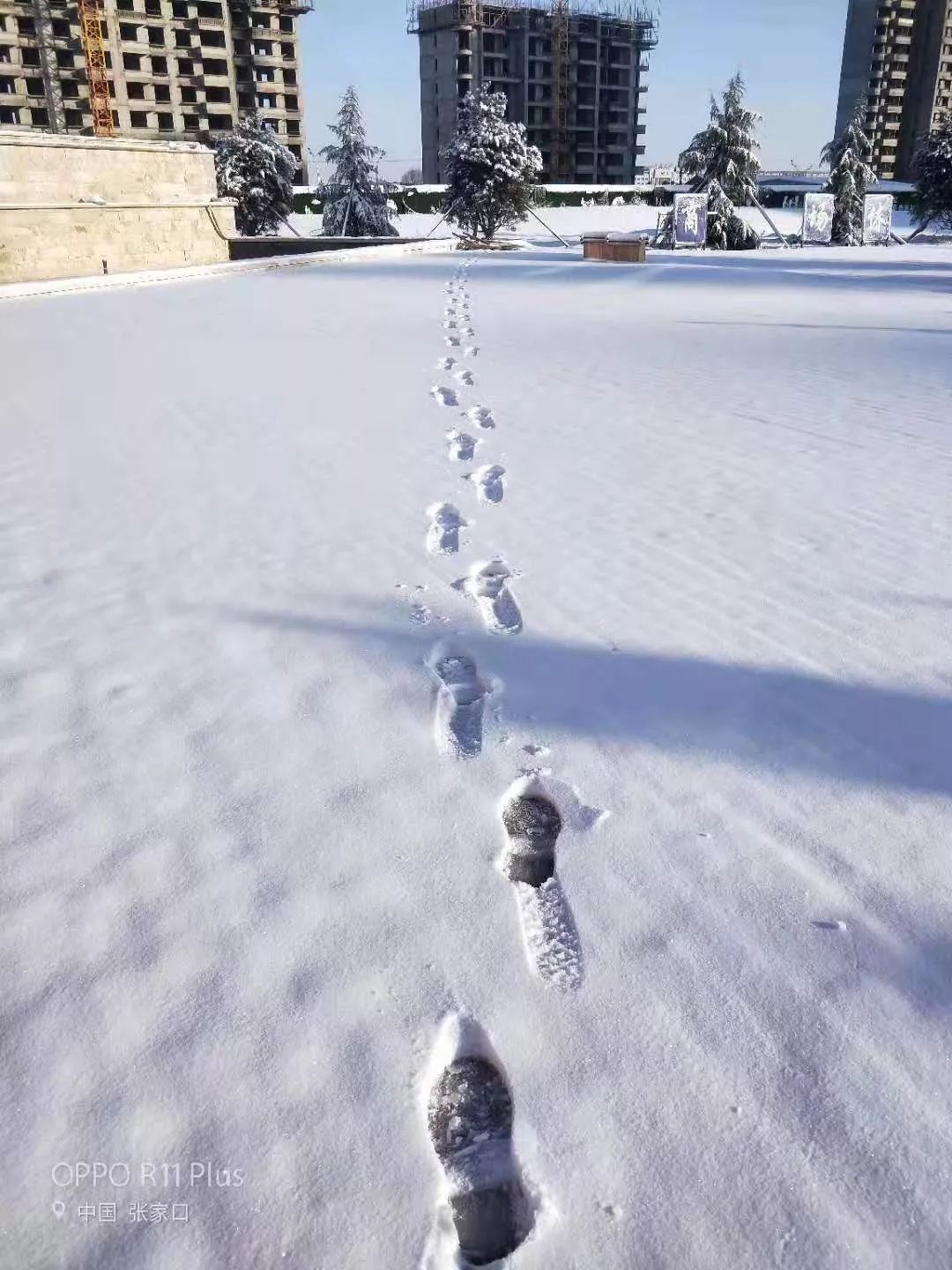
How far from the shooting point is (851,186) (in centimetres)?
3062

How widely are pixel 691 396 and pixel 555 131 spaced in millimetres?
69122

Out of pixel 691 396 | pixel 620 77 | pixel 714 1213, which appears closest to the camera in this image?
pixel 714 1213

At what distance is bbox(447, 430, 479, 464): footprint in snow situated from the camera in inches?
196

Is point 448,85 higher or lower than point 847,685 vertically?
higher

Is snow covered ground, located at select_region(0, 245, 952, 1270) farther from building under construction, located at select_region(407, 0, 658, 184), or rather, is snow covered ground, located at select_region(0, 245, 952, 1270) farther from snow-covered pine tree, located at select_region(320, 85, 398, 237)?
building under construction, located at select_region(407, 0, 658, 184)

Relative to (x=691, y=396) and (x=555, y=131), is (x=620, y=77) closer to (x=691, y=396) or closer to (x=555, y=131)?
(x=555, y=131)

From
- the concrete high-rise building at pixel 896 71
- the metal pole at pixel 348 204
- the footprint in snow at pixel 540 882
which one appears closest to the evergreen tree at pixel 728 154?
the metal pole at pixel 348 204

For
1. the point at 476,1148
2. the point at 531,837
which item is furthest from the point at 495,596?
the point at 476,1148

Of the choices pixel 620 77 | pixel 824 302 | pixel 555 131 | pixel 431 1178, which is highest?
pixel 620 77

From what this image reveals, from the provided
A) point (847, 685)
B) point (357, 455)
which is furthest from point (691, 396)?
point (847, 685)

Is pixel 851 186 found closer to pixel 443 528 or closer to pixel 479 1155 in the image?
pixel 443 528

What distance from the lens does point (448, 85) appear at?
206 ft

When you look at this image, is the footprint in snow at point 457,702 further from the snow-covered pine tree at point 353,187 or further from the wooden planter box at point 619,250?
the snow-covered pine tree at point 353,187

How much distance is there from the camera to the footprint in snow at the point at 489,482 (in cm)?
430
